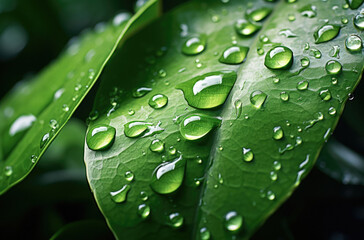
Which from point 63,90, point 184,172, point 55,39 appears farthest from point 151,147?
point 55,39

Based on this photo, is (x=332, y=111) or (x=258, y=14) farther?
(x=258, y=14)

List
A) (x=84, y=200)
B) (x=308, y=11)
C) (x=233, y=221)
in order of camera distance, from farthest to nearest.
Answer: (x=84, y=200), (x=308, y=11), (x=233, y=221)

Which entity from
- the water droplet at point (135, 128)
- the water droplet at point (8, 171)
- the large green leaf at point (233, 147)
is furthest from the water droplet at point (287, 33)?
the water droplet at point (8, 171)

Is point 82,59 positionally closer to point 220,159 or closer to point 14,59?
point 220,159

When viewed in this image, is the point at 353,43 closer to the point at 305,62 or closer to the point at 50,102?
the point at 305,62

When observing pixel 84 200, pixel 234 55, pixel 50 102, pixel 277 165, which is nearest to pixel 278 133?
pixel 277 165

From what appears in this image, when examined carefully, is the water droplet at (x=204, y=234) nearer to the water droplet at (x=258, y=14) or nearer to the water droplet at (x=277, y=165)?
the water droplet at (x=277, y=165)

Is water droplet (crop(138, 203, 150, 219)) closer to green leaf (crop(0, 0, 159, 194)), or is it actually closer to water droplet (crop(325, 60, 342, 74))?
green leaf (crop(0, 0, 159, 194))
